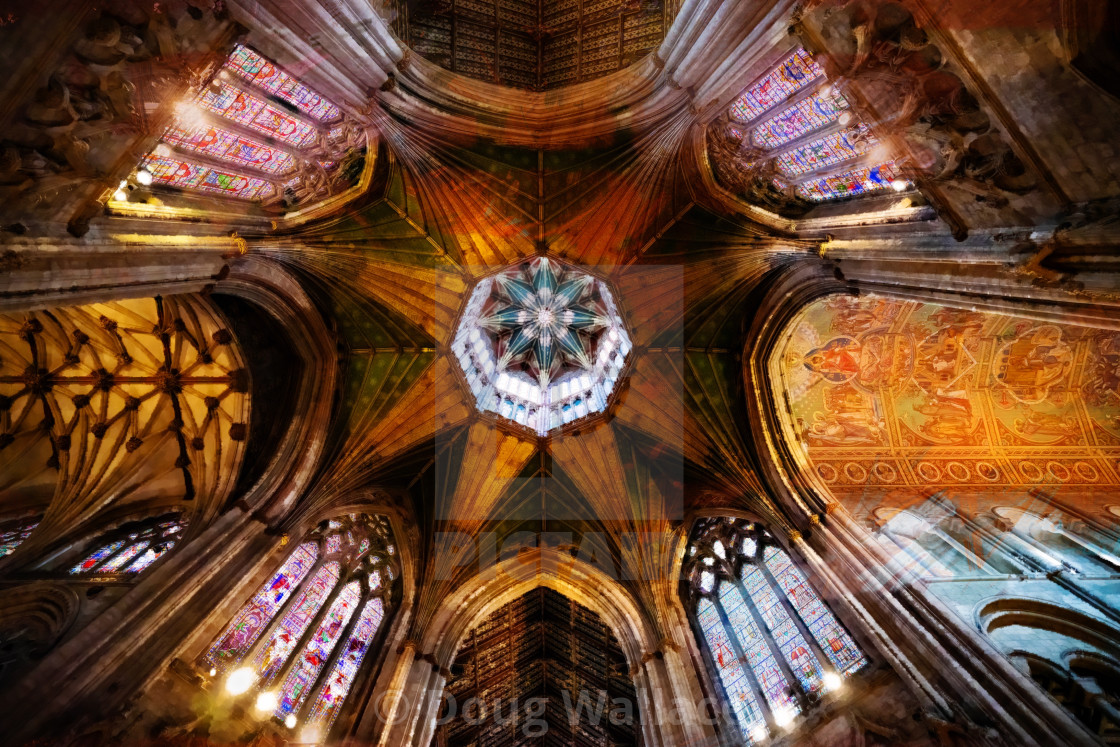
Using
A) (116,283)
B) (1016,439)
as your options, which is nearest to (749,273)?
(1016,439)

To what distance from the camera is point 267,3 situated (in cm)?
619

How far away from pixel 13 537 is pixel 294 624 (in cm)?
566

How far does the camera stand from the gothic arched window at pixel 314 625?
8.75m

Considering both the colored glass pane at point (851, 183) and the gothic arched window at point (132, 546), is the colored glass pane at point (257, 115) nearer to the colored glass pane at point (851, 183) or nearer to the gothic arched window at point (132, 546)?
the gothic arched window at point (132, 546)

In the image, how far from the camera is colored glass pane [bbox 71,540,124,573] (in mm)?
9102

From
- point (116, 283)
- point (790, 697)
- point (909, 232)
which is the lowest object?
point (790, 697)

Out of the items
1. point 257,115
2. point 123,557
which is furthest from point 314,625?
point 257,115

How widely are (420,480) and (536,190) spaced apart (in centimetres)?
782

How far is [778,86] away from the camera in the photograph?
830cm

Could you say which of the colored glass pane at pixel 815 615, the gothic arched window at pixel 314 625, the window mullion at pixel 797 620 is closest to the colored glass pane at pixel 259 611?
the gothic arched window at pixel 314 625

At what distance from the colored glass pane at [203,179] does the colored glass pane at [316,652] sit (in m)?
8.12

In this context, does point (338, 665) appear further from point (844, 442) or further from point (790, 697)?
point (844, 442)

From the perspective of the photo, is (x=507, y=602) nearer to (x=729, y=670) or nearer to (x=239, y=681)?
(x=729, y=670)

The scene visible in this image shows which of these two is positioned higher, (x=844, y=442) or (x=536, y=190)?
(x=536, y=190)
